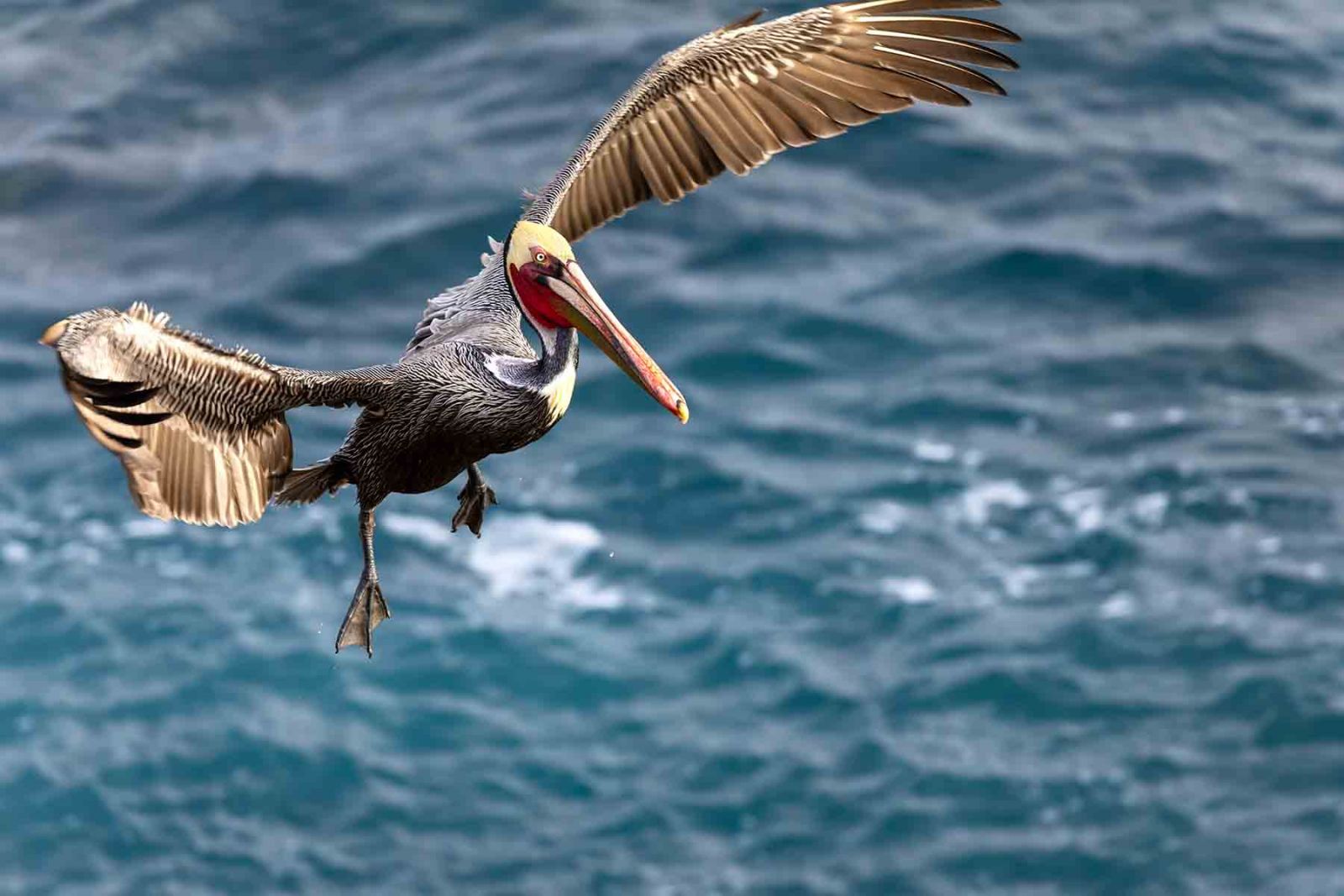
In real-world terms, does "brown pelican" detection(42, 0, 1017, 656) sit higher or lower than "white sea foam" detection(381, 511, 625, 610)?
higher

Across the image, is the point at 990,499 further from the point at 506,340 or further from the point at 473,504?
the point at 506,340

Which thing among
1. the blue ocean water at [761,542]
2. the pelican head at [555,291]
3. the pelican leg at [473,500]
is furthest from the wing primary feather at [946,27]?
the blue ocean water at [761,542]

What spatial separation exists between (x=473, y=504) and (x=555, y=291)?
173 centimetres

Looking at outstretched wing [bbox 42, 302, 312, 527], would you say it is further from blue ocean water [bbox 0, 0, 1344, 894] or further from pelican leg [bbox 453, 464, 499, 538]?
blue ocean water [bbox 0, 0, 1344, 894]

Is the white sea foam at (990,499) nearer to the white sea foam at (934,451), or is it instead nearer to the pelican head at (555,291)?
the white sea foam at (934,451)

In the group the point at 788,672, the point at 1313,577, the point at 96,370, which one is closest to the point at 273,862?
the point at 788,672

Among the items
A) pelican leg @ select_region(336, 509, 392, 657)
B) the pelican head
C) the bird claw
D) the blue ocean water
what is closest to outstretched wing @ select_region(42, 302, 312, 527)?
pelican leg @ select_region(336, 509, 392, 657)

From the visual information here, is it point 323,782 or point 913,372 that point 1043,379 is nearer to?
point 913,372

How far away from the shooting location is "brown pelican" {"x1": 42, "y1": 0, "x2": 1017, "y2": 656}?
767 centimetres

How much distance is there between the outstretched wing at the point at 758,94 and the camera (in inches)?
370

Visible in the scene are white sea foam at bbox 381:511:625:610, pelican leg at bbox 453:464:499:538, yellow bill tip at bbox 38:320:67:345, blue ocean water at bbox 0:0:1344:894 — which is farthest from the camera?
white sea foam at bbox 381:511:625:610

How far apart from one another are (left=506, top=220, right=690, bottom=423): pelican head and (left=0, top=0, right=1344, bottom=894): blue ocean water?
1359 cm

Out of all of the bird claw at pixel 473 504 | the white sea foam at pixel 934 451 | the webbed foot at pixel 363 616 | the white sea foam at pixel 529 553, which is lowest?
the white sea foam at pixel 529 553

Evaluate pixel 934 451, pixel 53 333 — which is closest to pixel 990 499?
pixel 934 451
